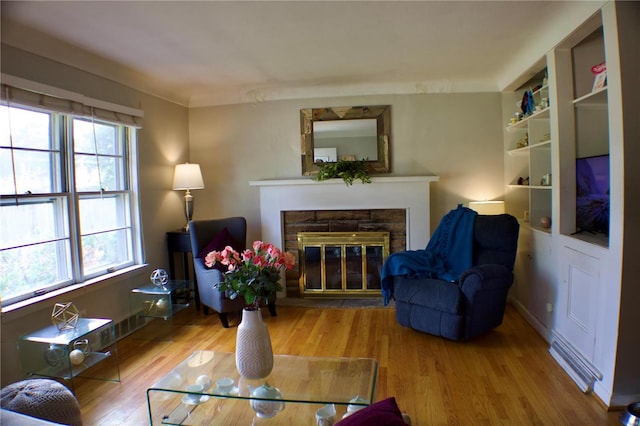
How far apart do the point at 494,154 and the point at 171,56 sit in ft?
10.8

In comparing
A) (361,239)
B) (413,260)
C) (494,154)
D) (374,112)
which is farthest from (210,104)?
(494,154)

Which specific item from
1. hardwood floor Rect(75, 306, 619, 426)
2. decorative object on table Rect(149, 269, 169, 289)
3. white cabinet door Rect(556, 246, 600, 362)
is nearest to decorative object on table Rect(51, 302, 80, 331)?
hardwood floor Rect(75, 306, 619, 426)

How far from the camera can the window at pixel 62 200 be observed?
265 cm

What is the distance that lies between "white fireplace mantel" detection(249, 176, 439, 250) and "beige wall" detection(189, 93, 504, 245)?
0.70 feet

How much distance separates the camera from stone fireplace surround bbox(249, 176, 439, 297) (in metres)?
4.28

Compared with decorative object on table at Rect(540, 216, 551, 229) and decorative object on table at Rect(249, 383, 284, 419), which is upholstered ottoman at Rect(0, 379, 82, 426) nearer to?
decorative object on table at Rect(249, 383, 284, 419)

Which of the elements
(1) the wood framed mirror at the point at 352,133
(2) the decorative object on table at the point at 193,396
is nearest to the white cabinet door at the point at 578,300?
(1) the wood framed mirror at the point at 352,133

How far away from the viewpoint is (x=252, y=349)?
2061 millimetres

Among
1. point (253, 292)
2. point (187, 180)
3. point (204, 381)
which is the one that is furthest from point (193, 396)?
point (187, 180)

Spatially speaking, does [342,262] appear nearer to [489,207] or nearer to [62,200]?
[489,207]

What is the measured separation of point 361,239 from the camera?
4.40 meters

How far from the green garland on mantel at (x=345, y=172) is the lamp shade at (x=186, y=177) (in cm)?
126

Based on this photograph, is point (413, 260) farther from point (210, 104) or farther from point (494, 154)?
point (210, 104)

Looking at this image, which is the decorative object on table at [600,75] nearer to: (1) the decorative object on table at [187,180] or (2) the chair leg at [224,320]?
(2) the chair leg at [224,320]
